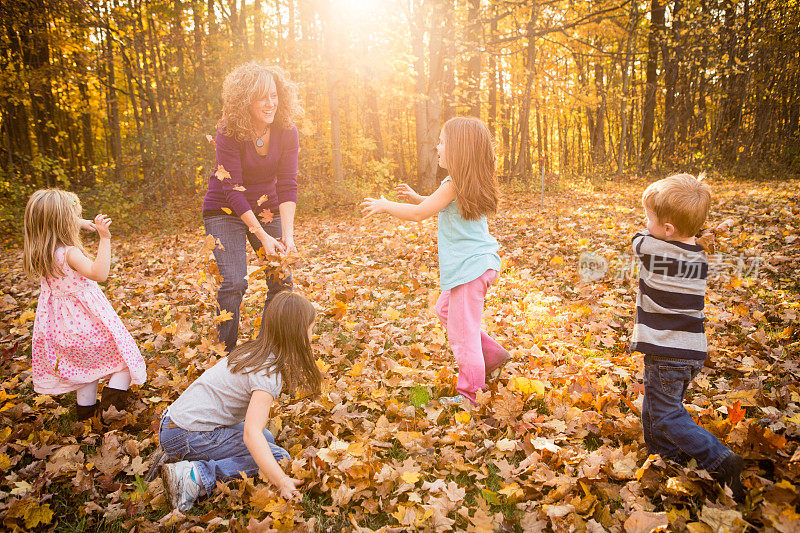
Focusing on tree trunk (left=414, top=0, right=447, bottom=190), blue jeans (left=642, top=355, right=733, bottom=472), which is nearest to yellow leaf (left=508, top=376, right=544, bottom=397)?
blue jeans (left=642, top=355, right=733, bottom=472)

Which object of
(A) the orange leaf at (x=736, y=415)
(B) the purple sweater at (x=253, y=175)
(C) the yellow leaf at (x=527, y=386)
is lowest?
(C) the yellow leaf at (x=527, y=386)

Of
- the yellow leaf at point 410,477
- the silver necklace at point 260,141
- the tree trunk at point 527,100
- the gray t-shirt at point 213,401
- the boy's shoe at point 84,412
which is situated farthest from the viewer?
Result: the tree trunk at point 527,100

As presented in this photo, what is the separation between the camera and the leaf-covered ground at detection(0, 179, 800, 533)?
7.53ft

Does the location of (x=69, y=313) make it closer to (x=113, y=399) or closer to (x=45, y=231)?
(x=45, y=231)

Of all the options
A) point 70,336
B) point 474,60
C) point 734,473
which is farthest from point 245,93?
point 474,60

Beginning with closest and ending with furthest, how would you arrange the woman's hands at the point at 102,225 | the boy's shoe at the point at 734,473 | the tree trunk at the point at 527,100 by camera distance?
the boy's shoe at the point at 734,473 < the woman's hands at the point at 102,225 < the tree trunk at the point at 527,100

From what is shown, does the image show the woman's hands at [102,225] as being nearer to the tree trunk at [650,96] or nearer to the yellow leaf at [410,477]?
the yellow leaf at [410,477]

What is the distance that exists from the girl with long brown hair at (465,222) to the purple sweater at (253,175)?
1101 millimetres

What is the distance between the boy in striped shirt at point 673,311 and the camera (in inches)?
90.5

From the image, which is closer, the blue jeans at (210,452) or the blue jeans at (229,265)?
the blue jeans at (210,452)

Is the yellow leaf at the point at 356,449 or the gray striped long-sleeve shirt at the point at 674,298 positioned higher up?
the gray striped long-sleeve shirt at the point at 674,298

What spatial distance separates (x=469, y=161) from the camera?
292 cm

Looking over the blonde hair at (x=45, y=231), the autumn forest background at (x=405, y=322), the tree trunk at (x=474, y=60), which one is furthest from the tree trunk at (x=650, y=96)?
the blonde hair at (x=45, y=231)

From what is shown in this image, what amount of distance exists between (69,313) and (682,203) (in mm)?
3863
